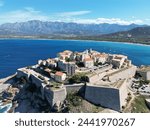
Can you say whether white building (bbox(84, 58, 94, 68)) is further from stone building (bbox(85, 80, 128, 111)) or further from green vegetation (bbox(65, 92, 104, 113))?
green vegetation (bbox(65, 92, 104, 113))

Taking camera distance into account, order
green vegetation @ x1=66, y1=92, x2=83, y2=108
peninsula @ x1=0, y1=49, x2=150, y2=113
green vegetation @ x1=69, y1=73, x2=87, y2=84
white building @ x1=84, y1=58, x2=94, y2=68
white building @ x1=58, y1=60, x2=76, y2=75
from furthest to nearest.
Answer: white building @ x1=84, y1=58, x2=94, y2=68 → white building @ x1=58, y1=60, x2=76, y2=75 → green vegetation @ x1=69, y1=73, x2=87, y2=84 → green vegetation @ x1=66, y1=92, x2=83, y2=108 → peninsula @ x1=0, y1=49, x2=150, y2=113

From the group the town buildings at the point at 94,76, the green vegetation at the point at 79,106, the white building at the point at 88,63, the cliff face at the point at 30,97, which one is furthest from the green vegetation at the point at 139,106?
the white building at the point at 88,63

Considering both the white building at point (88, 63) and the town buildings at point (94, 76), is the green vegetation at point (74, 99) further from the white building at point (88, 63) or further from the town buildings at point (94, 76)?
the white building at point (88, 63)

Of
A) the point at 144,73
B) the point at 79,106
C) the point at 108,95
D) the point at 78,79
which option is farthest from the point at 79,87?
the point at 144,73

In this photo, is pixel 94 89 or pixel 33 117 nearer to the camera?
pixel 33 117

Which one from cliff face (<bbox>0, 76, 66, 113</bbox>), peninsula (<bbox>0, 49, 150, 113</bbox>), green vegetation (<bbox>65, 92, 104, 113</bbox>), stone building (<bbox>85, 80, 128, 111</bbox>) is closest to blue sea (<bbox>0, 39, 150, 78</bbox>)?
cliff face (<bbox>0, 76, 66, 113</bbox>)

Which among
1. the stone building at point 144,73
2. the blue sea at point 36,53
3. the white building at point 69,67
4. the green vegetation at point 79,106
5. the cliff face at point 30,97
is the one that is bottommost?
the blue sea at point 36,53

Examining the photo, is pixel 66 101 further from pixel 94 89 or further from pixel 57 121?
pixel 57 121

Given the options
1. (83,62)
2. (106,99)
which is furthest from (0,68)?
(106,99)
